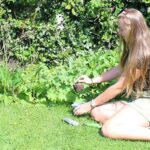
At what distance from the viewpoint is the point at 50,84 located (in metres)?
5.76

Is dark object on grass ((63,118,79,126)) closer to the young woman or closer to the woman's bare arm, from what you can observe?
the young woman

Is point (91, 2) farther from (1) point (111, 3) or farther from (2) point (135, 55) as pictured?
(2) point (135, 55)

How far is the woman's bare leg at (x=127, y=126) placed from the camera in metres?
Result: 4.85

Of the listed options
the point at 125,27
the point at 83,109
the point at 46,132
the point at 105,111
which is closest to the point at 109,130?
the point at 105,111

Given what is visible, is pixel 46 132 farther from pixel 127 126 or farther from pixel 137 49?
pixel 137 49

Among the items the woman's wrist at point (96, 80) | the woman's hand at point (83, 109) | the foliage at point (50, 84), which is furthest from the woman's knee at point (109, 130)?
the foliage at point (50, 84)

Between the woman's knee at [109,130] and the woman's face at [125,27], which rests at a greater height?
the woman's face at [125,27]

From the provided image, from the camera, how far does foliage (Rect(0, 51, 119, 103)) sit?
226 inches

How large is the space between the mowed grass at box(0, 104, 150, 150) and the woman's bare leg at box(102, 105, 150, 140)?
6 cm

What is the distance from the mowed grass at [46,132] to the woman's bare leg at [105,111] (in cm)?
12

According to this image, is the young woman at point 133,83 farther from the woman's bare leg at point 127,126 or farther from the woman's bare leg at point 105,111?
the woman's bare leg at point 105,111

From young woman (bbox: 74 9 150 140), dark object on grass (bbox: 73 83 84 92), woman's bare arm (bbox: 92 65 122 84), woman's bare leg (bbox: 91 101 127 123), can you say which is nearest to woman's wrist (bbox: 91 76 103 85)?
woman's bare arm (bbox: 92 65 122 84)

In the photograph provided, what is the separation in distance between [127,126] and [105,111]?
47cm

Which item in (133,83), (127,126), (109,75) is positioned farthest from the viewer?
(109,75)
